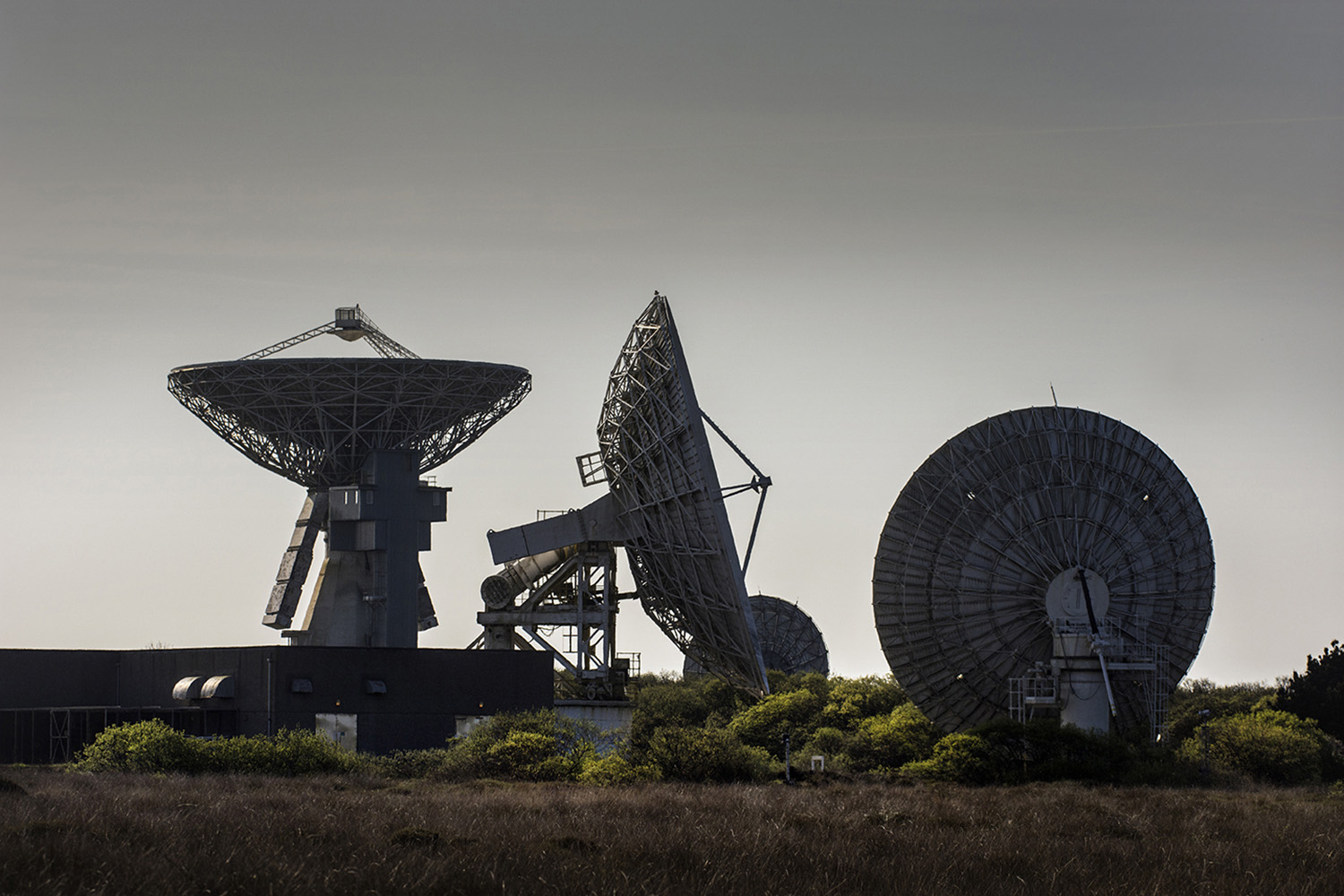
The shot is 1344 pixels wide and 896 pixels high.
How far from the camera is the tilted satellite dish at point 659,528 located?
187 ft

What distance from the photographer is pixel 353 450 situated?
7162 cm

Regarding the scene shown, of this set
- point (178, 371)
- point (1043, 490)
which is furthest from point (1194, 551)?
point (178, 371)

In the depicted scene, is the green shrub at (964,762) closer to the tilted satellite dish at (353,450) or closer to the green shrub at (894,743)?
the green shrub at (894,743)

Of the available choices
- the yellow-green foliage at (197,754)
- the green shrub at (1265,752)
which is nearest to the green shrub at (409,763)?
the yellow-green foliage at (197,754)

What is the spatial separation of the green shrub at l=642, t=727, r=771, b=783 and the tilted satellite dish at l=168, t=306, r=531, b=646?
857 inches

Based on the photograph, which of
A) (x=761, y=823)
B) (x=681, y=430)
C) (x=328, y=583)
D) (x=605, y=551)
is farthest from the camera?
(x=328, y=583)

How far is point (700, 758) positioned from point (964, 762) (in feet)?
26.8

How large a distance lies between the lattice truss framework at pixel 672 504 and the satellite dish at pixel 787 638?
→ 31.7 metres

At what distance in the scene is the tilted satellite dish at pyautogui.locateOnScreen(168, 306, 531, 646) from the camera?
70.1 metres

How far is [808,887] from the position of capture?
20078mm

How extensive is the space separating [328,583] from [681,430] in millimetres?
22053

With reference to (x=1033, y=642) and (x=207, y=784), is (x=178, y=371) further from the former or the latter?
(x=1033, y=642)

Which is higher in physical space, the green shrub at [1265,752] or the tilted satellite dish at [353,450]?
the tilted satellite dish at [353,450]

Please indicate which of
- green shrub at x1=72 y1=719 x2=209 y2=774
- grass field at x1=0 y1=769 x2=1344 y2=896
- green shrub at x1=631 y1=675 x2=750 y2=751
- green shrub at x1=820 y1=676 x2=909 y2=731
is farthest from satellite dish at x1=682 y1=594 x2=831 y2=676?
grass field at x1=0 y1=769 x2=1344 y2=896
